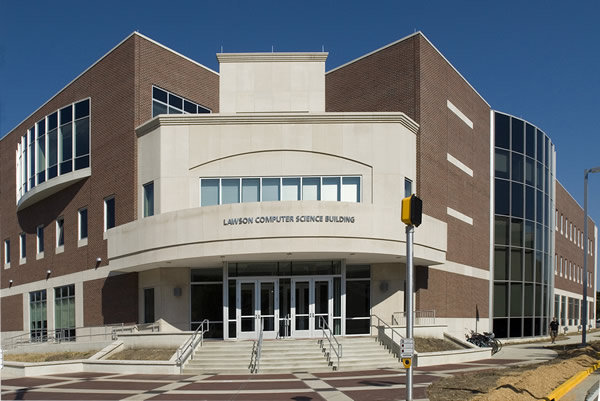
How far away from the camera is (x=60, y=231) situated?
123ft

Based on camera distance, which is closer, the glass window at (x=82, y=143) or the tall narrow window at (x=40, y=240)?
the glass window at (x=82, y=143)

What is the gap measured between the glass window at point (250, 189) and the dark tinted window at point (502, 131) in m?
21.1

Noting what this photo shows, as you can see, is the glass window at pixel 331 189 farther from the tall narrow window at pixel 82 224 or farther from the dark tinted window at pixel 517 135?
the dark tinted window at pixel 517 135

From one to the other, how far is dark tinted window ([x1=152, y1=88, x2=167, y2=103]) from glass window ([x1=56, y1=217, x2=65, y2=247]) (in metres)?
10.5

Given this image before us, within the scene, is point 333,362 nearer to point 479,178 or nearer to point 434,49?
point 434,49

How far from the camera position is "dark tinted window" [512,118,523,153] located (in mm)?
42000

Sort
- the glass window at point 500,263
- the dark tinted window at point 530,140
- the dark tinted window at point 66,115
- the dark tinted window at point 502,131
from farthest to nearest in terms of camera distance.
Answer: the dark tinted window at point 530,140
the dark tinted window at point 502,131
the glass window at point 500,263
the dark tinted window at point 66,115

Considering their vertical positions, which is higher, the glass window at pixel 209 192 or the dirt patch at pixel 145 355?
the glass window at pixel 209 192

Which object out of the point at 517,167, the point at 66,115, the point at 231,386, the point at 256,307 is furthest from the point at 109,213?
the point at 517,167

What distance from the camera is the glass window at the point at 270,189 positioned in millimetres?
26453

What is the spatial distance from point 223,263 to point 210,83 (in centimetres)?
1426

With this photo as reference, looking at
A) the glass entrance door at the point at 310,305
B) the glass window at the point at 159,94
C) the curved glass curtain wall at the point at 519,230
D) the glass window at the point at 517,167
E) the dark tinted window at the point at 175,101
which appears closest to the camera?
the glass entrance door at the point at 310,305

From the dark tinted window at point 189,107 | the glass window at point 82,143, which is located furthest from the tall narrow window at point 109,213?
the dark tinted window at point 189,107

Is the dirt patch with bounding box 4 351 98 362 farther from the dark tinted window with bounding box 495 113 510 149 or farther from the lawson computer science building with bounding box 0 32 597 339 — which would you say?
the dark tinted window with bounding box 495 113 510 149
